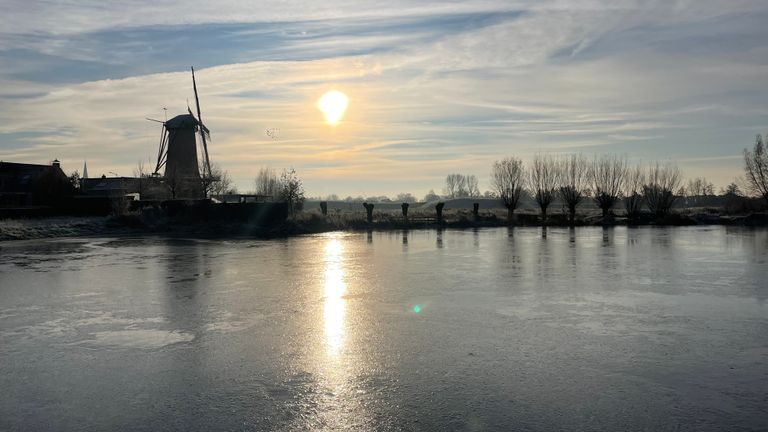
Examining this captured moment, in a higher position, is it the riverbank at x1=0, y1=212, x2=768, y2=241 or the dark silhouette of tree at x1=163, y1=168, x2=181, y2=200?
the dark silhouette of tree at x1=163, y1=168, x2=181, y2=200

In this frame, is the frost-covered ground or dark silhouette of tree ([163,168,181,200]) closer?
the frost-covered ground

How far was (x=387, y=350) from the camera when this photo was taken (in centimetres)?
666

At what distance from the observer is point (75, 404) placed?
5.00 m

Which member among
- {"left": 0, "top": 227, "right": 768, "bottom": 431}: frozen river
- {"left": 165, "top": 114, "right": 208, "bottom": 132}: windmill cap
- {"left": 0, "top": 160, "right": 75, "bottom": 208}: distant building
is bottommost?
{"left": 0, "top": 227, "right": 768, "bottom": 431}: frozen river

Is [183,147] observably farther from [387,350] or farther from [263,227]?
[387,350]

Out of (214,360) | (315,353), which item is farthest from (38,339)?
(315,353)

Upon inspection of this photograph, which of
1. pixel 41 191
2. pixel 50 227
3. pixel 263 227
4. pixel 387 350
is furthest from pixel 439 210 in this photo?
pixel 387 350

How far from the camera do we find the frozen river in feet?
15.4

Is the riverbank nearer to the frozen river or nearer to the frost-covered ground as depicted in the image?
the frost-covered ground

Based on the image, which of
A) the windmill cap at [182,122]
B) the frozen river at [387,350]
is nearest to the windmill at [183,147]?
the windmill cap at [182,122]

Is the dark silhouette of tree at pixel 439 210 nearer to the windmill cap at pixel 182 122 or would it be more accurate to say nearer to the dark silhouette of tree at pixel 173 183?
the dark silhouette of tree at pixel 173 183

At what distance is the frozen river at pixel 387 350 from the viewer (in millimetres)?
4695

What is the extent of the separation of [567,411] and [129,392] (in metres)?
3.93

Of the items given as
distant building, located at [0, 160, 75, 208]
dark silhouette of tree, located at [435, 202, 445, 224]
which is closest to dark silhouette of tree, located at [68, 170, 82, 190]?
distant building, located at [0, 160, 75, 208]
